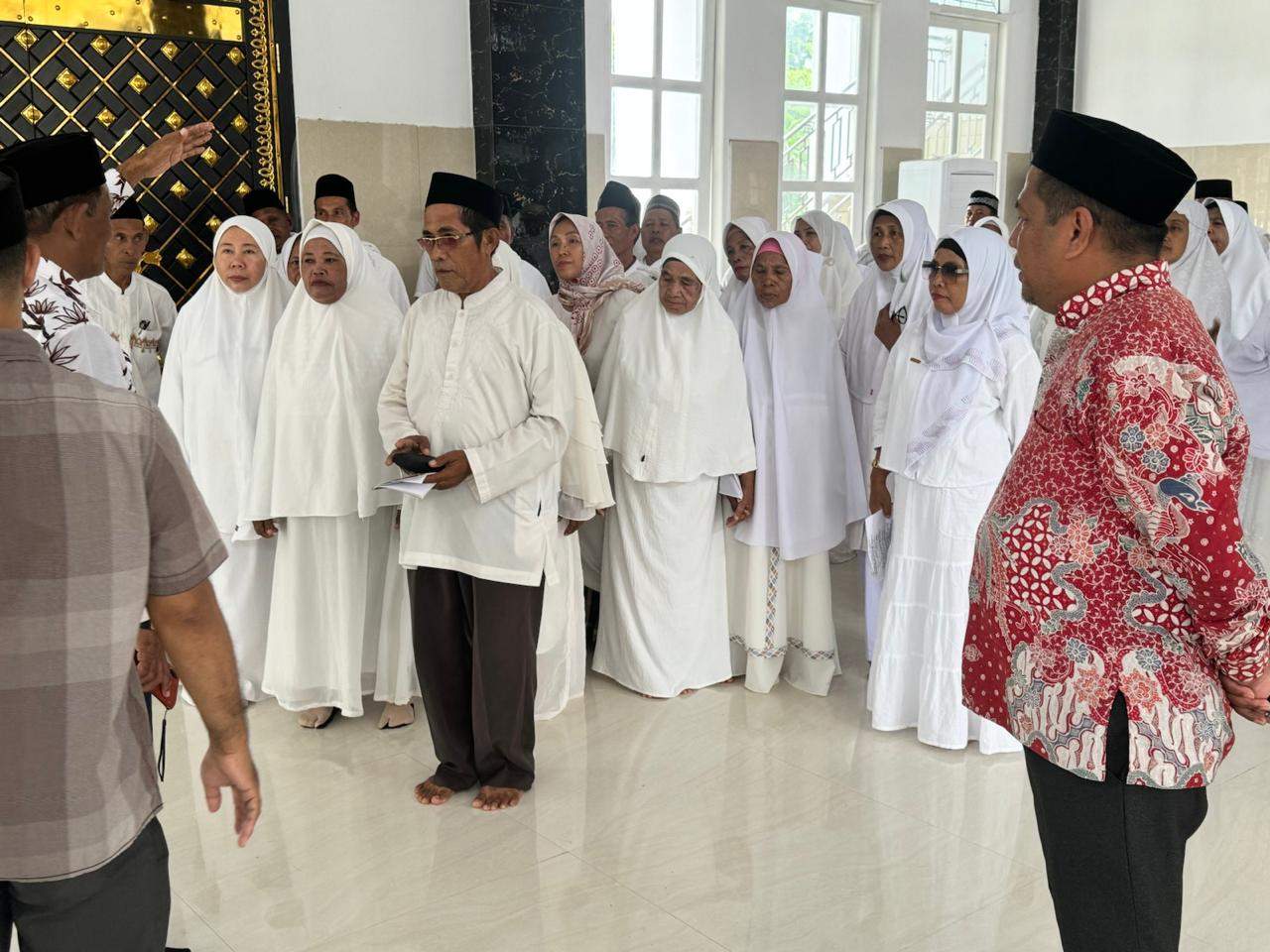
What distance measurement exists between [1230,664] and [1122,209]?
2.08 ft

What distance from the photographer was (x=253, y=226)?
3846mm

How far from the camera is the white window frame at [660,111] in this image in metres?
7.38

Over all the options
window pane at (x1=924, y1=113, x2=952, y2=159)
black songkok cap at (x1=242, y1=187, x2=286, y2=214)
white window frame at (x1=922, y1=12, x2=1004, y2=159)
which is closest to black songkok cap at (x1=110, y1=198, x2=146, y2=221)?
black songkok cap at (x1=242, y1=187, x2=286, y2=214)

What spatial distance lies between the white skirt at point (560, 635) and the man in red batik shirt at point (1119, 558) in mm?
2207

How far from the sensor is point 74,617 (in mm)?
1339

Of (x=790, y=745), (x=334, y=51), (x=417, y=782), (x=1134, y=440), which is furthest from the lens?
(x=334, y=51)

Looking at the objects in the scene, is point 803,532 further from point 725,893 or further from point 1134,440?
point 1134,440

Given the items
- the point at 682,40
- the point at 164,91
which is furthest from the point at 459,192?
the point at 682,40

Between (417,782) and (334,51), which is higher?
(334,51)

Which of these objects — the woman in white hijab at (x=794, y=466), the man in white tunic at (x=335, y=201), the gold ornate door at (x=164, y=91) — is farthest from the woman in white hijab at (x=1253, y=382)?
the gold ornate door at (x=164, y=91)

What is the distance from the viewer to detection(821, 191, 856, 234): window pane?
27.9 ft

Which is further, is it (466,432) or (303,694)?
(303,694)

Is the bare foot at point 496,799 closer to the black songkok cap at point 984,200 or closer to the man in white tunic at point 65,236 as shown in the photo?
the man in white tunic at point 65,236

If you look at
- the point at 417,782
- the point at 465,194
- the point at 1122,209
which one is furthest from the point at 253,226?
the point at 1122,209
